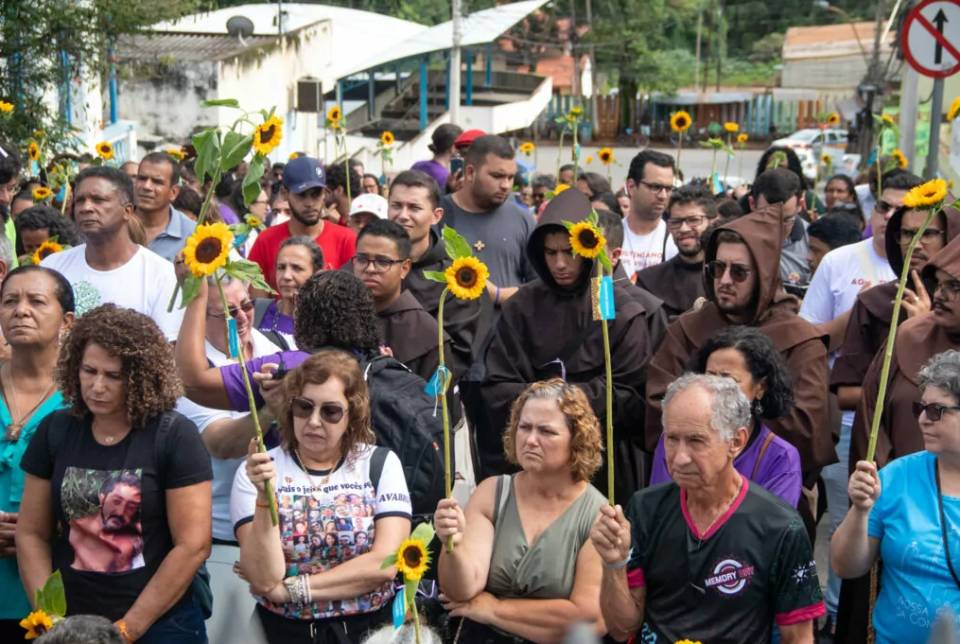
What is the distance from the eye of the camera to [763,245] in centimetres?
592

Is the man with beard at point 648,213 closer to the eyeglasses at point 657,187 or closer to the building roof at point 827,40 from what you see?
the eyeglasses at point 657,187

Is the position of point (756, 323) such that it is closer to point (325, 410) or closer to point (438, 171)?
point (325, 410)

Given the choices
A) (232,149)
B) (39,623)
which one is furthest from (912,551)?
(39,623)

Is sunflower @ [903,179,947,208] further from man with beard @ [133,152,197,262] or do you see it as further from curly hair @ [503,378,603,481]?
man with beard @ [133,152,197,262]

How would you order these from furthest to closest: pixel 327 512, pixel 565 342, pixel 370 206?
pixel 370 206, pixel 565 342, pixel 327 512

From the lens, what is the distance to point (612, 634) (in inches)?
Answer: 175

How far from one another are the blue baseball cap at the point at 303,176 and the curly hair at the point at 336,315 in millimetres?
3074

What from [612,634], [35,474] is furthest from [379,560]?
[35,474]

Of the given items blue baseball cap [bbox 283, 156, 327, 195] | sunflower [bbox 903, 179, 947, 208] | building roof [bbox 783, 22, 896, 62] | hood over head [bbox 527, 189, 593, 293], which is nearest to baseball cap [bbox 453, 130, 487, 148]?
blue baseball cap [bbox 283, 156, 327, 195]

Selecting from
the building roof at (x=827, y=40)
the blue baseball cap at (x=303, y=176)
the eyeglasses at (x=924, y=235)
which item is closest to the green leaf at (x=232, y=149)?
the eyeglasses at (x=924, y=235)

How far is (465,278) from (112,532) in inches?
53.1

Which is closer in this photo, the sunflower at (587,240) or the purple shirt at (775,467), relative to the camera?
the sunflower at (587,240)

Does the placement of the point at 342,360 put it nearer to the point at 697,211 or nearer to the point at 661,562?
the point at 661,562

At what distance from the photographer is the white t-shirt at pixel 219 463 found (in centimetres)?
543
